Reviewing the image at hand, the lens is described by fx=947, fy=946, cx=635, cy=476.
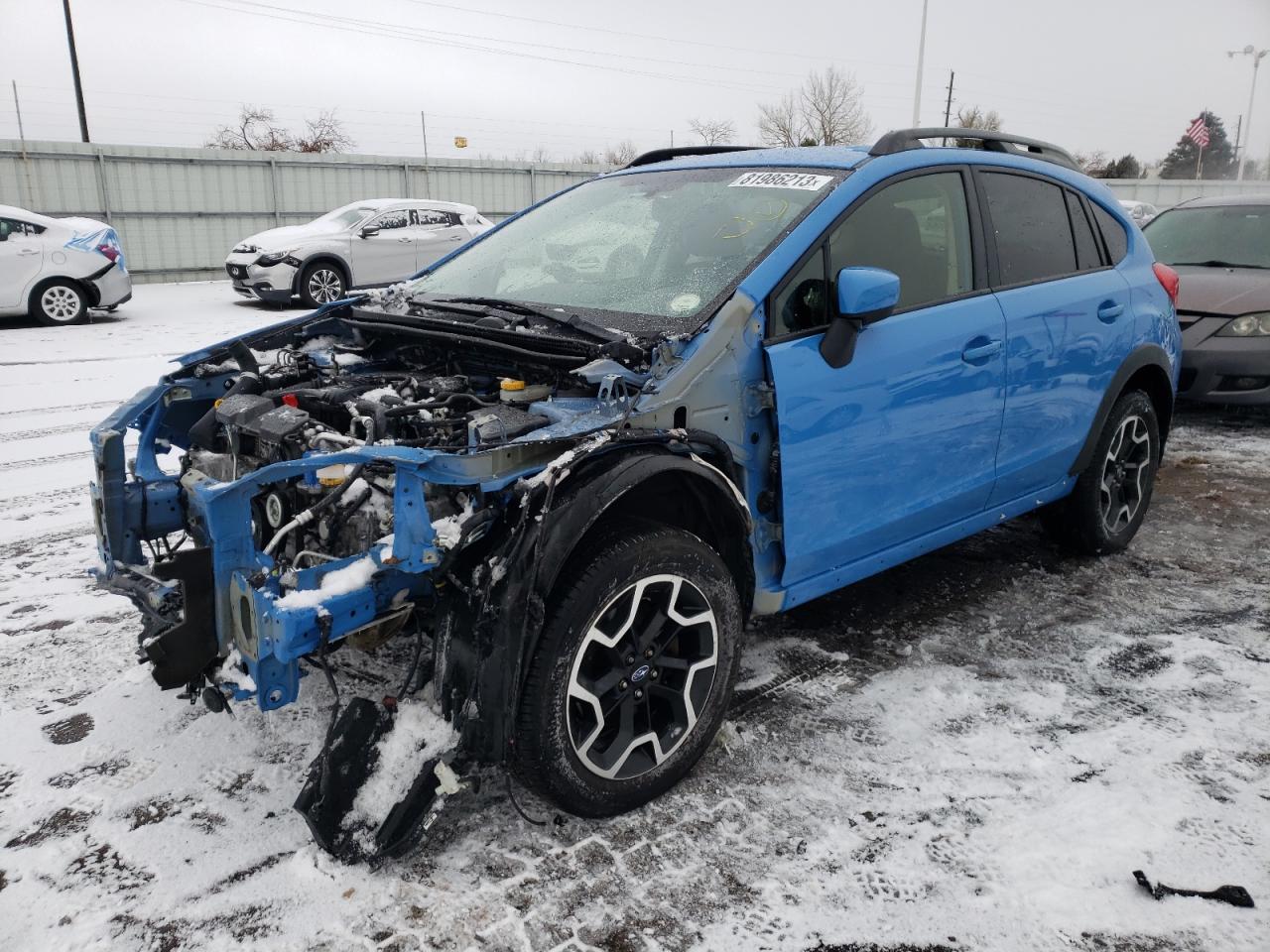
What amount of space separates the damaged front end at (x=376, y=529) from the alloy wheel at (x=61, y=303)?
10550 mm

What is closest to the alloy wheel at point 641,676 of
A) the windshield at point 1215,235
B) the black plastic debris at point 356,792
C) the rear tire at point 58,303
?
the black plastic debris at point 356,792

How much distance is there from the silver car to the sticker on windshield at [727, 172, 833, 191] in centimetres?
Answer: 1036

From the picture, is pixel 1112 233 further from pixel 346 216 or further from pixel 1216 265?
pixel 346 216

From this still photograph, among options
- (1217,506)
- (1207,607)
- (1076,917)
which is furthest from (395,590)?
(1217,506)

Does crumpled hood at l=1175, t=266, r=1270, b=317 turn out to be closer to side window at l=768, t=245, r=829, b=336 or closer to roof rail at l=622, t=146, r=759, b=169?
roof rail at l=622, t=146, r=759, b=169

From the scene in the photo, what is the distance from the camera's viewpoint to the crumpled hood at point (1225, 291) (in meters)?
7.27

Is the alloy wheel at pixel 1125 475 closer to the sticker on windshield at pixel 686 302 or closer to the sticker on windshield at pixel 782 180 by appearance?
the sticker on windshield at pixel 782 180

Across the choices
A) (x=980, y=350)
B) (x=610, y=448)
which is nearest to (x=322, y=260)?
(x=980, y=350)

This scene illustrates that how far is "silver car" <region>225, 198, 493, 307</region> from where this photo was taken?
1350 cm

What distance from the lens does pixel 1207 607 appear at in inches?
163

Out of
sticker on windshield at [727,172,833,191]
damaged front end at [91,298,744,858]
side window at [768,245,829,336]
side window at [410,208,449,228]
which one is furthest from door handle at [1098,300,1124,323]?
side window at [410,208,449,228]

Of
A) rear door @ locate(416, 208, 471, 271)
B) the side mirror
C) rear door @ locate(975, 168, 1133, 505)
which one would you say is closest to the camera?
the side mirror

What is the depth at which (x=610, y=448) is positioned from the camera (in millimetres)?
2592

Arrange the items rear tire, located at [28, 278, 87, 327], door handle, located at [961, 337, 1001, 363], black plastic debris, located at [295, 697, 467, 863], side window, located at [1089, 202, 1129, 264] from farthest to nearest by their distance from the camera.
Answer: rear tire, located at [28, 278, 87, 327] → side window, located at [1089, 202, 1129, 264] → door handle, located at [961, 337, 1001, 363] → black plastic debris, located at [295, 697, 467, 863]
